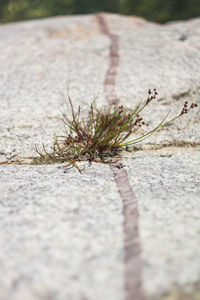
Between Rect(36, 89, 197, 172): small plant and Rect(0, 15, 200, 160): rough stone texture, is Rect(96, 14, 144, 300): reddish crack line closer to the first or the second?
Rect(36, 89, 197, 172): small plant

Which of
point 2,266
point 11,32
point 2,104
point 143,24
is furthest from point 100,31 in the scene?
point 2,266

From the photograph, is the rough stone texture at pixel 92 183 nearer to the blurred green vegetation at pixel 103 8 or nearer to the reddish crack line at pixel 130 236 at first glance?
the reddish crack line at pixel 130 236

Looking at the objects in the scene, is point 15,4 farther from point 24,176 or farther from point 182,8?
point 24,176

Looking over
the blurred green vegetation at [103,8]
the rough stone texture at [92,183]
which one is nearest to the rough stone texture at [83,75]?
the rough stone texture at [92,183]

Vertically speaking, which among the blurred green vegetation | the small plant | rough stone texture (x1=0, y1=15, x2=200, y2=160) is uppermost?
the blurred green vegetation

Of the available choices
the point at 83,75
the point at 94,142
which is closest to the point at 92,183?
the point at 94,142

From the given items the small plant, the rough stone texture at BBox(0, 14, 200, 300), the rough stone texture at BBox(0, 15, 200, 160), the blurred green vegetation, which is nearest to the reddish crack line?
the rough stone texture at BBox(0, 14, 200, 300)
